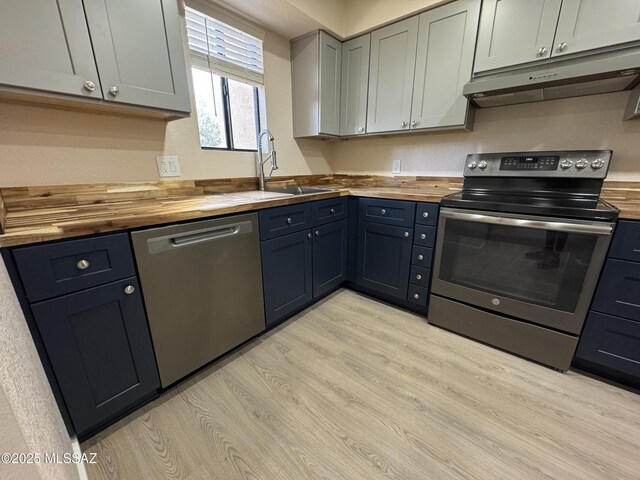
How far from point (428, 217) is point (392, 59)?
1.28m

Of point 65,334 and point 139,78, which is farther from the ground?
point 139,78

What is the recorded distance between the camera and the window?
5.74 ft

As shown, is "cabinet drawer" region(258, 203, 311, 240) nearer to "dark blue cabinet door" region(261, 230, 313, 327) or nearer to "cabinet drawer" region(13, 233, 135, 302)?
"dark blue cabinet door" region(261, 230, 313, 327)

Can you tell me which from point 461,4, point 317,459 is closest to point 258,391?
point 317,459

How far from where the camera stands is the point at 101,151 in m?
1.42

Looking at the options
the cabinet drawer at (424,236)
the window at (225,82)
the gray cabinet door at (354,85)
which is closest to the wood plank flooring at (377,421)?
the cabinet drawer at (424,236)

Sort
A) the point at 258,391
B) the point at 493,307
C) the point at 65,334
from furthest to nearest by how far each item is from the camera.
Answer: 1. the point at 493,307
2. the point at 258,391
3. the point at 65,334

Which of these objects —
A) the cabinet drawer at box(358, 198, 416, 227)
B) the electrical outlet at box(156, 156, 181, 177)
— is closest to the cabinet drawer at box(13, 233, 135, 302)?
the electrical outlet at box(156, 156, 181, 177)

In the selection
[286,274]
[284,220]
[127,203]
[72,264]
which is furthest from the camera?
[286,274]

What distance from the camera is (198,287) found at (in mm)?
1337

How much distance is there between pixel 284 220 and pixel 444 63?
155 cm

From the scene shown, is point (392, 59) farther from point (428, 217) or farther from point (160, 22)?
point (160, 22)

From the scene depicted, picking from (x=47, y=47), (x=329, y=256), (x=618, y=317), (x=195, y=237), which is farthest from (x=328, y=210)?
(x=618, y=317)

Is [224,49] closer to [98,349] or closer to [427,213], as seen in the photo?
[427,213]
